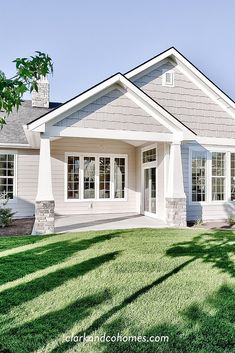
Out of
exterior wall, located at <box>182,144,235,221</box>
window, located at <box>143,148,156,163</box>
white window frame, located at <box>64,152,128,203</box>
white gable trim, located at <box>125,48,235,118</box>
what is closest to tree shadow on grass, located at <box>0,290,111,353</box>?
exterior wall, located at <box>182,144,235,221</box>

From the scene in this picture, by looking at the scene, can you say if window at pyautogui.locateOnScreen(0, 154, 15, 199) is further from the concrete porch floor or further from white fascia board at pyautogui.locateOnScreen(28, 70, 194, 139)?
white fascia board at pyautogui.locateOnScreen(28, 70, 194, 139)

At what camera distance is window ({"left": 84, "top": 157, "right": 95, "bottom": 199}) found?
45.2 feet

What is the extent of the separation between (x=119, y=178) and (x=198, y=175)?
3.79 meters

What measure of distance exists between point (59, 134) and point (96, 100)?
1680 millimetres

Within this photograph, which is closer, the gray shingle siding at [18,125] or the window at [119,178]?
the gray shingle siding at [18,125]

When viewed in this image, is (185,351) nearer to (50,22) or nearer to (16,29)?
(16,29)

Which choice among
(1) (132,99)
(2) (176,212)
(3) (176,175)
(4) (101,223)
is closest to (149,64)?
(1) (132,99)

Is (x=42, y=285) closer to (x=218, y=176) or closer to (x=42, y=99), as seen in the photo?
(x=218, y=176)

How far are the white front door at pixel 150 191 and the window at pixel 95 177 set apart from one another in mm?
1381

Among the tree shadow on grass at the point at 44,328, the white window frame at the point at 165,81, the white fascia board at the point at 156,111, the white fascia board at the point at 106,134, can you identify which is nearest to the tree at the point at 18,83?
the tree shadow on grass at the point at 44,328

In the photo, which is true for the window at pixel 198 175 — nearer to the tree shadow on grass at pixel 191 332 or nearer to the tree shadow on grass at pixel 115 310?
the tree shadow on grass at pixel 115 310

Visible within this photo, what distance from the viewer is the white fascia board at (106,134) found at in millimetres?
9219

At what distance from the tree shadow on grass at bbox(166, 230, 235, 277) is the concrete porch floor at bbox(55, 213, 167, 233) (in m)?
2.29

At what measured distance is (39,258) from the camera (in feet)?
21.0
